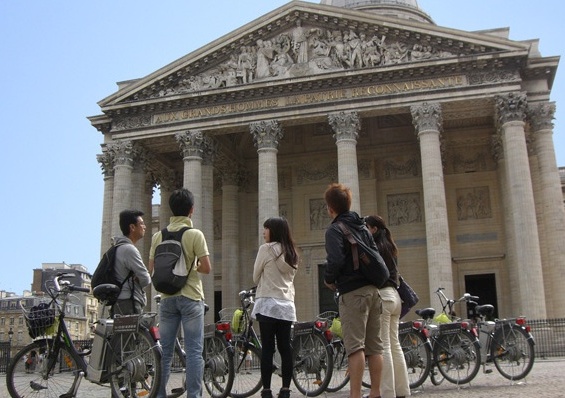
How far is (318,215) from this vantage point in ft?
102

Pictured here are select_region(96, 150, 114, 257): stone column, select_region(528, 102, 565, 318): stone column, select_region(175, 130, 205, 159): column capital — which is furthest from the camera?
select_region(96, 150, 114, 257): stone column

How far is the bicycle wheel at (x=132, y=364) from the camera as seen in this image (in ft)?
21.5

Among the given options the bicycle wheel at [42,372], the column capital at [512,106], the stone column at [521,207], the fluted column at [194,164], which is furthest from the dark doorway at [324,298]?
the bicycle wheel at [42,372]

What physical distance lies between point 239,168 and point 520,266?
582 inches

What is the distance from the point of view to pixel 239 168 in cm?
3222

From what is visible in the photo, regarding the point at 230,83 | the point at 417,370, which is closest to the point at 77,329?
the point at 230,83

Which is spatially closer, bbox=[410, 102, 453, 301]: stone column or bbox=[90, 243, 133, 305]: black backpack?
bbox=[90, 243, 133, 305]: black backpack

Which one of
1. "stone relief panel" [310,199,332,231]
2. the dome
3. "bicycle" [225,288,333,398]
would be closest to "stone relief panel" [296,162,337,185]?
"stone relief panel" [310,199,332,231]

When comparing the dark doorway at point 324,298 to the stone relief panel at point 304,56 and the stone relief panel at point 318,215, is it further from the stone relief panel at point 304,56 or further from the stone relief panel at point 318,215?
the stone relief panel at point 304,56

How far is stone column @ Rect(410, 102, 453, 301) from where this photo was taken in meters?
23.2

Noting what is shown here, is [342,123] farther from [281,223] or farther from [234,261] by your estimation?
[281,223]

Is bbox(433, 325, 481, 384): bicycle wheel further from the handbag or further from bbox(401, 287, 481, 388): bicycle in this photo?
the handbag

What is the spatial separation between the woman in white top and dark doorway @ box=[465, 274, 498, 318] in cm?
2295

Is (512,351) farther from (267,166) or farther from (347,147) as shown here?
(267,166)
